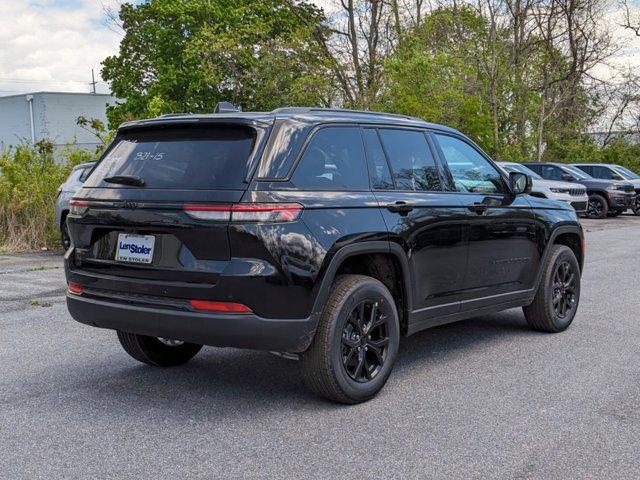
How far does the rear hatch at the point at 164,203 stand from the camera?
4301 mm

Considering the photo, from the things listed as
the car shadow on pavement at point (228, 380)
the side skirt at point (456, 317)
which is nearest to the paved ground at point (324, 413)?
the car shadow on pavement at point (228, 380)

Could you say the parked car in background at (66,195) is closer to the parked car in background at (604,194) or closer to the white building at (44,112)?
the parked car in background at (604,194)

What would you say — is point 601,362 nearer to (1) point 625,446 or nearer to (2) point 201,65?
(1) point 625,446

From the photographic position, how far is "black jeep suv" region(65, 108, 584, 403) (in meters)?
4.27

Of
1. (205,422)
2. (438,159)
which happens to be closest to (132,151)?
(205,422)

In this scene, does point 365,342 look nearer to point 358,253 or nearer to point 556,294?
point 358,253

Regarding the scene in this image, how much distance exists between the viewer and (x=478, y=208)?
231 inches

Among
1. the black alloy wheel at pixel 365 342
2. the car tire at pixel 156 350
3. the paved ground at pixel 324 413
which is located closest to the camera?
the paved ground at pixel 324 413

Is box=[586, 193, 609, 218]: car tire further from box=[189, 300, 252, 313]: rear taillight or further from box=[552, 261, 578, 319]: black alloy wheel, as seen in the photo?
box=[189, 300, 252, 313]: rear taillight

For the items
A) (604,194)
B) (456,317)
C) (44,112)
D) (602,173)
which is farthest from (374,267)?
(44,112)

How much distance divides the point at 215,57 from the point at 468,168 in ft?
95.9

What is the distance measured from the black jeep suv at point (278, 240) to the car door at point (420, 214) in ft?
0.04

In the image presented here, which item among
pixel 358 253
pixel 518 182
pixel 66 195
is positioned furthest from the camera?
pixel 66 195

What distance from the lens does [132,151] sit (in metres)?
4.86
